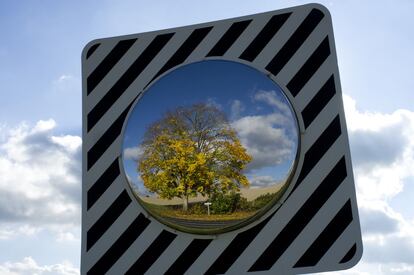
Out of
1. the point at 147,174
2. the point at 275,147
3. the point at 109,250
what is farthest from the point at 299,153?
the point at 109,250

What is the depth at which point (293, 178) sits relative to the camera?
7.20 ft

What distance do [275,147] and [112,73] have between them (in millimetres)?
1076

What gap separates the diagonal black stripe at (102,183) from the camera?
246cm

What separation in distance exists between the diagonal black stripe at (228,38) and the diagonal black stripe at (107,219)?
2.93 ft

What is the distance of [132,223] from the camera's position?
2369 mm

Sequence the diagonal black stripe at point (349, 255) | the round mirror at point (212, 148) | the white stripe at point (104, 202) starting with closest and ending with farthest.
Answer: the diagonal black stripe at point (349, 255)
the round mirror at point (212, 148)
the white stripe at point (104, 202)

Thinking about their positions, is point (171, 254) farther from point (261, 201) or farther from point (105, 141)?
point (105, 141)

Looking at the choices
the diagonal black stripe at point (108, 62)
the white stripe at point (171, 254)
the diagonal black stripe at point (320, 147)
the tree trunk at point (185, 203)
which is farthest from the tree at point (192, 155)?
the diagonal black stripe at point (108, 62)

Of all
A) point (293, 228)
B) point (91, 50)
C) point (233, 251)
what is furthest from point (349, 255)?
point (91, 50)

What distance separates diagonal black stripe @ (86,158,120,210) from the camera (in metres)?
2.46

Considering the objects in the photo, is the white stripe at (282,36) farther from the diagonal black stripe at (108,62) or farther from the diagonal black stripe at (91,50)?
the diagonal black stripe at (91,50)

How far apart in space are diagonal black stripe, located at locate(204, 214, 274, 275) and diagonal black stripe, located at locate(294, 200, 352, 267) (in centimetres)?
24

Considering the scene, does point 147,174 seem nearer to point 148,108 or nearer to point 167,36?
point 148,108

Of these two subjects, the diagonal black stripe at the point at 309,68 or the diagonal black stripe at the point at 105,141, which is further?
the diagonal black stripe at the point at 105,141
